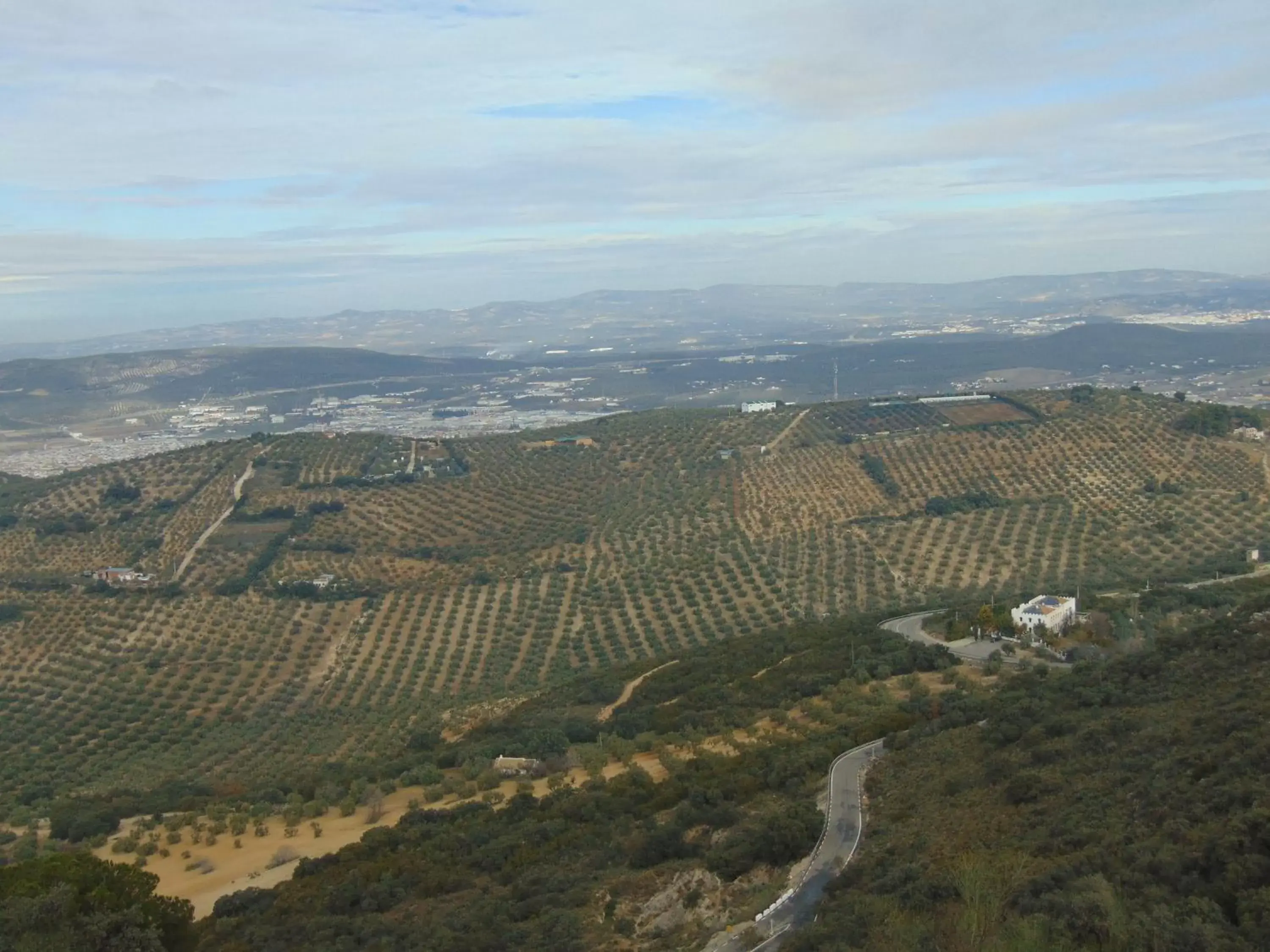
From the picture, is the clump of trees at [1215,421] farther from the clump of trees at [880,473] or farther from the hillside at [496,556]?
the clump of trees at [880,473]

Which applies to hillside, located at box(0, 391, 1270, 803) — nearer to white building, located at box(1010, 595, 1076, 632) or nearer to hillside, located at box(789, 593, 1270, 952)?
white building, located at box(1010, 595, 1076, 632)

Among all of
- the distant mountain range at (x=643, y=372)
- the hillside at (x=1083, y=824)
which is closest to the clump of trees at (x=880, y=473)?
the hillside at (x=1083, y=824)

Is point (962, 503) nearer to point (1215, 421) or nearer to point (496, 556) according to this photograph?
point (1215, 421)

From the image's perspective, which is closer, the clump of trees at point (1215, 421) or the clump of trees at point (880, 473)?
the clump of trees at point (880, 473)

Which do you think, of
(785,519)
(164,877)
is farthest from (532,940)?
(785,519)

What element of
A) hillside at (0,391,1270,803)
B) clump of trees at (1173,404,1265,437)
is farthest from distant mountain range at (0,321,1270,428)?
hillside at (0,391,1270,803)

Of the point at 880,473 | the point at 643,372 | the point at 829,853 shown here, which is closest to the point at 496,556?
the point at 880,473
